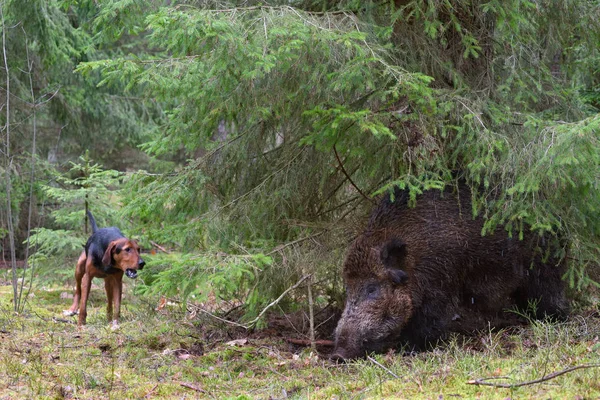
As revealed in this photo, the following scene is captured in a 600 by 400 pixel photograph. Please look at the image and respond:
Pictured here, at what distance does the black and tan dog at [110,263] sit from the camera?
31.9 feet

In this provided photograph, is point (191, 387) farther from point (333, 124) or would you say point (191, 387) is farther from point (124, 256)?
point (124, 256)

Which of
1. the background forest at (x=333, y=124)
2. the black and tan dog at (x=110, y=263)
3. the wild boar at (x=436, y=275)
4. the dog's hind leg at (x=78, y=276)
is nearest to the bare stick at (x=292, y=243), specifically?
the background forest at (x=333, y=124)

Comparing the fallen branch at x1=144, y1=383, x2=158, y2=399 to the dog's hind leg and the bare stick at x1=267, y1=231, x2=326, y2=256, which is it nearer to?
the bare stick at x1=267, y1=231, x2=326, y2=256

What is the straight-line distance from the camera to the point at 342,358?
769 cm

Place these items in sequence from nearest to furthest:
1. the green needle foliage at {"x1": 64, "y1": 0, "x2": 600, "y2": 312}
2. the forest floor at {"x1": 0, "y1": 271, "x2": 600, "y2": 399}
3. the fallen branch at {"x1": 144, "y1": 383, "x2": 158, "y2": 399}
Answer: the forest floor at {"x1": 0, "y1": 271, "x2": 600, "y2": 399}, the fallen branch at {"x1": 144, "y1": 383, "x2": 158, "y2": 399}, the green needle foliage at {"x1": 64, "y1": 0, "x2": 600, "y2": 312}

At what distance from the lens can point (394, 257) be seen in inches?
332

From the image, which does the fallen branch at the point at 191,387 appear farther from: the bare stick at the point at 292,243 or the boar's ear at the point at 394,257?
the boar's ear at the point at 394,257

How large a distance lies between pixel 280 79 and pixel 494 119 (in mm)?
2448

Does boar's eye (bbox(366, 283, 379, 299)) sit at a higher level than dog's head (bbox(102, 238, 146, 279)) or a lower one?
lower

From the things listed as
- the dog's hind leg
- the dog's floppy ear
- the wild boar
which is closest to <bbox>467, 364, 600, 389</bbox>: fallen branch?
the wild boar

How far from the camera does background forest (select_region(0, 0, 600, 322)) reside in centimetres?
727

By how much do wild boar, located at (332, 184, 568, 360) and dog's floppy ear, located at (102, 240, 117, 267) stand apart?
339 centimetres

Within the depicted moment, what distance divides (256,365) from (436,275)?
236 cm

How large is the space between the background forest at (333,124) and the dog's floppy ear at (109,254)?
2.34ft
